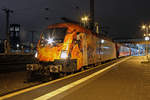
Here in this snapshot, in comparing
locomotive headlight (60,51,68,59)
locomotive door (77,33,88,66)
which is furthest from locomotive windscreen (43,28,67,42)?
locomotive door (77,33,88,66)

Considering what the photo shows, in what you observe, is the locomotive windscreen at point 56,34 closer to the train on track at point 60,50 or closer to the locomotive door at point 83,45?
the train on track at point 60,50

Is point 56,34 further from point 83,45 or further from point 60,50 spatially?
point 83,45

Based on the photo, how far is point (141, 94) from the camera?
6.47m

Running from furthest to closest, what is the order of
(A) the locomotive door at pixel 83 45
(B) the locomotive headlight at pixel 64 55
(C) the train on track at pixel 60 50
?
(A) the locomotive door at pixel 83 45 < (B) the locomotive headlight at pixel 64 55 < (C) the train on track at pixel 60 50

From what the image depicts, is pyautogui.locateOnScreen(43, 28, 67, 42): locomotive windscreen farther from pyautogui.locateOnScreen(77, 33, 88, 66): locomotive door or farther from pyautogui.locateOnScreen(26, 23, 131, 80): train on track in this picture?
pyautogui.locateOnScreen(77, 33, 88, 66): locomotive door

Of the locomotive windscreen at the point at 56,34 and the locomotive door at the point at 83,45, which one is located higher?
the locomotive windscreen at the point at 56,34

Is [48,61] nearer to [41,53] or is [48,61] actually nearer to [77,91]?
[41,53]

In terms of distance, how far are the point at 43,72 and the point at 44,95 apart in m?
4.12

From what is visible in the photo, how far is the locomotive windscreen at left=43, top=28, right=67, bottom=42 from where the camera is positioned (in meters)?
11.3

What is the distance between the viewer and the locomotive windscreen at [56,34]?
11.3 meters

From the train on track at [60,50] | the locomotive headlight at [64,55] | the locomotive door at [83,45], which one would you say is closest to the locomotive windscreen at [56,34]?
the train on track at [60,50]

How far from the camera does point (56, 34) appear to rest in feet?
38.2

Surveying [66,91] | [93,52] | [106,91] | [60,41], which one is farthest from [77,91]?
[93,52]

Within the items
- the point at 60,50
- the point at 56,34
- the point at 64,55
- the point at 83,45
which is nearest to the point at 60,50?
the point at 60,50
